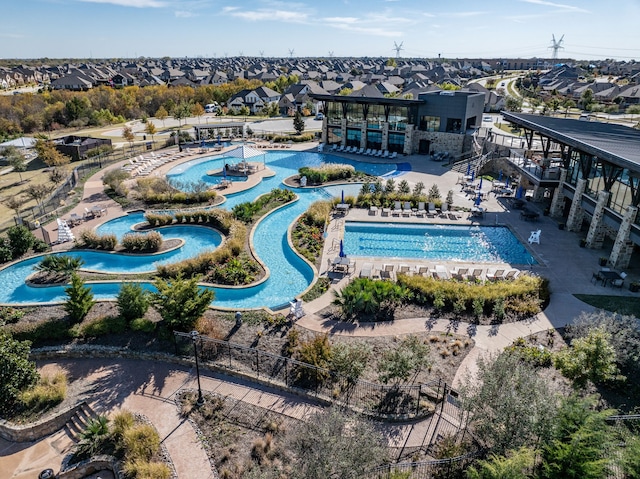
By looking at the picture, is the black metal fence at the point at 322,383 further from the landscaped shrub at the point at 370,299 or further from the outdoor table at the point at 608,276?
the outdoor table at the point at 608,276

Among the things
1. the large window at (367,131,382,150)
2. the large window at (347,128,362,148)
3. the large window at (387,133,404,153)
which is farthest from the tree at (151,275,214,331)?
the large window at (347,128,362,148)

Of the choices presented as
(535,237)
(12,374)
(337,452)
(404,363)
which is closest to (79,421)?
(12,374)

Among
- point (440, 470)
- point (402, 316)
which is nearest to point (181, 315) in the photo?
point (402, 316)

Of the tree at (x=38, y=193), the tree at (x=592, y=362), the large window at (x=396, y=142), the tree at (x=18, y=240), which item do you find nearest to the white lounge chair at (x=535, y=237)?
the tree at (x=592, y=362)

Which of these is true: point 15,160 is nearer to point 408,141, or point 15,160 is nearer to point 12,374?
point 12,374

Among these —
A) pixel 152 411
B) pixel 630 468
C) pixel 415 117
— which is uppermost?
pixel 415 117

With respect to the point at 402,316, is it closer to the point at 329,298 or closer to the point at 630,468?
the point at 329,298
